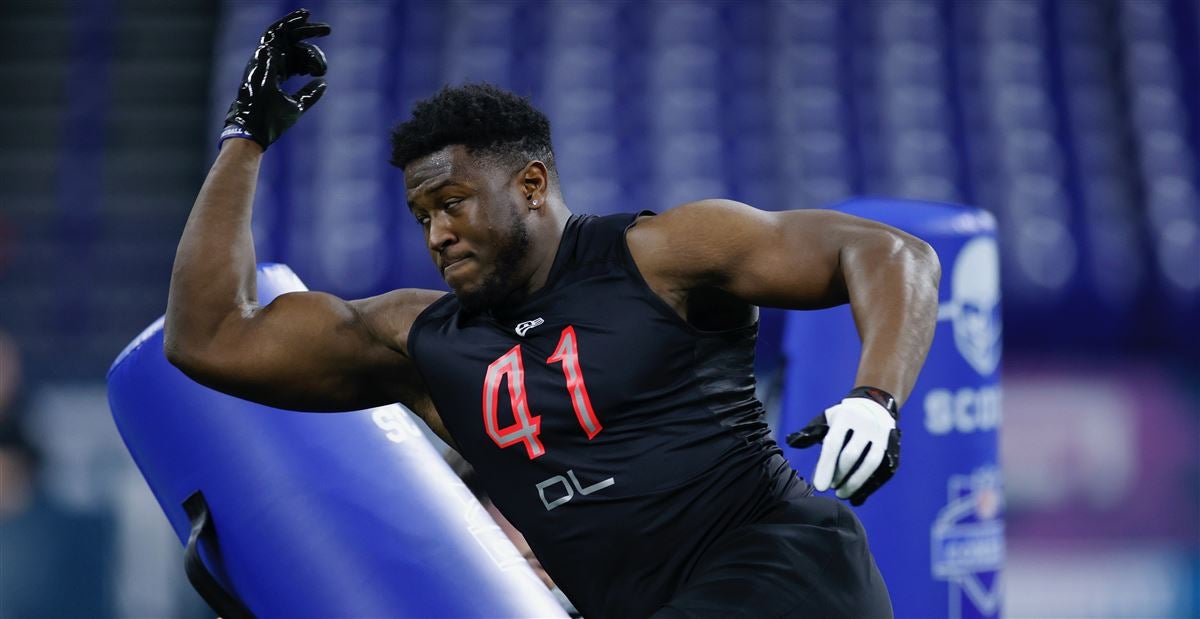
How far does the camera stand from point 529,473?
2084mm

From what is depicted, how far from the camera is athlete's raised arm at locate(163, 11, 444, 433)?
233 centimetres

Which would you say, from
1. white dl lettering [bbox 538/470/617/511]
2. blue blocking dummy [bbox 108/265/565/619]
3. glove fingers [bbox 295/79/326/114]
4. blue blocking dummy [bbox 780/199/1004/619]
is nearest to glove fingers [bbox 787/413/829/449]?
white dl lettering [bbox 538/470/617/511]

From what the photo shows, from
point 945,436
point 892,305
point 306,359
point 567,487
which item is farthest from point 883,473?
point 945,436

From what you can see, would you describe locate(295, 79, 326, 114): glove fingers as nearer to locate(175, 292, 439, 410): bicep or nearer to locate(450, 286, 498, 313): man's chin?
locate(175, 292, 439, 410): bicep

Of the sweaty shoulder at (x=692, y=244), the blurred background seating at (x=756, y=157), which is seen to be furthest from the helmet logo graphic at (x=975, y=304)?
the blurred background seating at (x=756, y=157)

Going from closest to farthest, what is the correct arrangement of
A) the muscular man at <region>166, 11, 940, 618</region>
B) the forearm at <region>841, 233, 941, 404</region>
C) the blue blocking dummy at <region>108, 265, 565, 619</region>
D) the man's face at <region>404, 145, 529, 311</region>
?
1. the forearm at <region>841, 233, 941, 404</region>
2. the muscular man at <region>166, 11, 940, 618</region>
3. the man's face at <region>404, 145, 529, 311</region>
4. the blue blocking dummy at <region>108, 265, 565, 619</region>

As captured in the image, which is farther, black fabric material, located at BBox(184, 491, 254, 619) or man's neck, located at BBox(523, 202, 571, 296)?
black fabric material, located at BBox(184, 491, 254, 619)

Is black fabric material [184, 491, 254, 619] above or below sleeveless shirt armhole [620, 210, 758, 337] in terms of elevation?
below

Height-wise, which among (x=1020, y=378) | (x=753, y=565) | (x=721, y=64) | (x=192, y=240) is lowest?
(x=1020, y=378)

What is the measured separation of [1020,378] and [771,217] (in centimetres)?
363

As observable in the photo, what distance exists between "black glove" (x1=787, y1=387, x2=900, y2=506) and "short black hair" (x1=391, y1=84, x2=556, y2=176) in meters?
0.77

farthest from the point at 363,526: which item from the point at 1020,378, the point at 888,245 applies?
the point at 1020,378

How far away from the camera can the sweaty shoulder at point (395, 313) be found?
→ 7.55ft

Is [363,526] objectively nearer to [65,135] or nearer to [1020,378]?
[1020,378]
